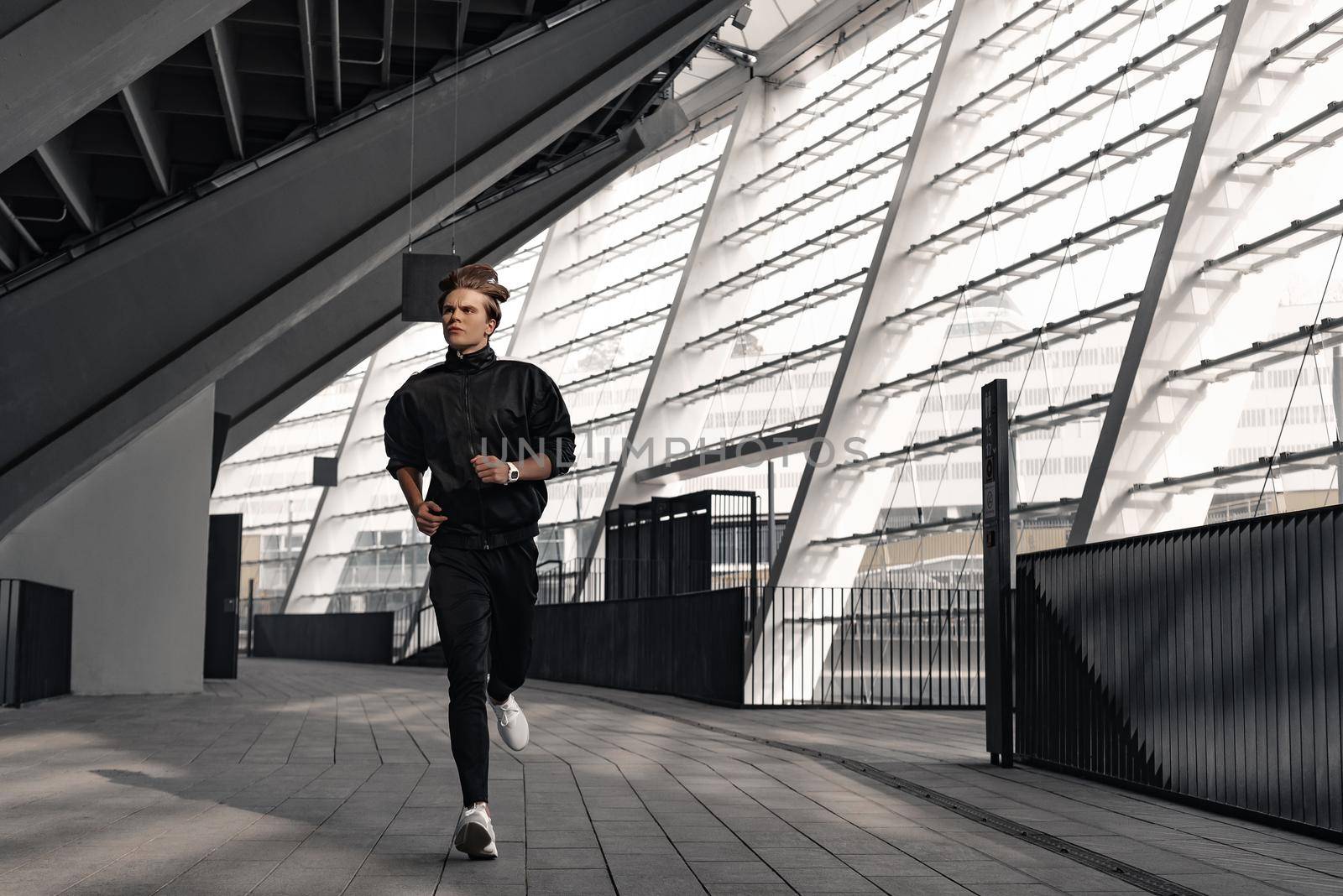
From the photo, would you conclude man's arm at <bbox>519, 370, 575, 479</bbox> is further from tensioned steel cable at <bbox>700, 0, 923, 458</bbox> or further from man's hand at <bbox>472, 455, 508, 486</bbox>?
tensioned steel cable at <bbox>700, 0, 923, 458</bbox>

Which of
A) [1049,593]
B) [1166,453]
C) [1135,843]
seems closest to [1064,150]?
[1166,453]

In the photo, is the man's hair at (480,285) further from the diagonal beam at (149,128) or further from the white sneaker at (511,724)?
the diagonal beam at (149,128)

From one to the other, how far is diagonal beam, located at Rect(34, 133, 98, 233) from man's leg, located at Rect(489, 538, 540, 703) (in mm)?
7345

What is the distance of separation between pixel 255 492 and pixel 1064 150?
85.7 ft

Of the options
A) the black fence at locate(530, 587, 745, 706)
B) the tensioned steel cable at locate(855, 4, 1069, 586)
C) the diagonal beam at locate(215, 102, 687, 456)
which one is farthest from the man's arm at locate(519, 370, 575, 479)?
the diagonal beam at locate(215, 102, 687, 456)

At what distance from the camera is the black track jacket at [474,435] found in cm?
384

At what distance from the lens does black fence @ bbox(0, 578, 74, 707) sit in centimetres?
1171

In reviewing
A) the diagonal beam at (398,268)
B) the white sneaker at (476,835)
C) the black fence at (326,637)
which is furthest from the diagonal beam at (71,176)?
the black fence at (326,637)

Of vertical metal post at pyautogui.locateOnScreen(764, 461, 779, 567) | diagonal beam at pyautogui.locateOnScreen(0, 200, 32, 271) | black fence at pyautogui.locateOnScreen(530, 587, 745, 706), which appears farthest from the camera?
vertical metal post at pyautogui.locateOnScreen(764, 461, 779, 567)

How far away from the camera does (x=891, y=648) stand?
16.6 meters

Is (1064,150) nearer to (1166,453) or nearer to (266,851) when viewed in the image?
(1166,453)

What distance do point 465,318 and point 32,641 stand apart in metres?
10.2

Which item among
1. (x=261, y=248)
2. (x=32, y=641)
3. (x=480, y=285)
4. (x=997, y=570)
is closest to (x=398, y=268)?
(x=261, y=248)

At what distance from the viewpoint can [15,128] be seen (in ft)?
22.8
